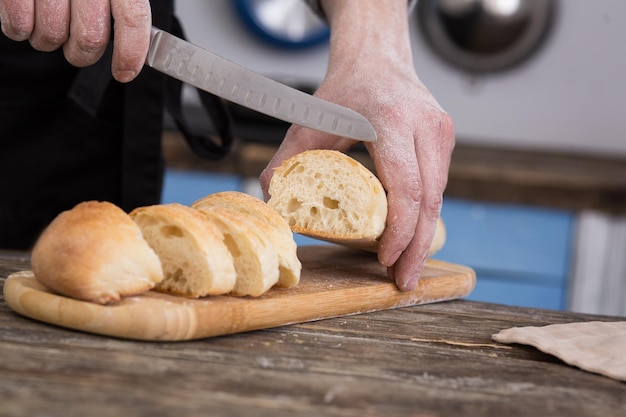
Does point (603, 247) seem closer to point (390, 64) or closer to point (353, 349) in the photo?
point (390, 64)

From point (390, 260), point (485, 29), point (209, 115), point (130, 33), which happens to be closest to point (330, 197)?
point (390, 260)

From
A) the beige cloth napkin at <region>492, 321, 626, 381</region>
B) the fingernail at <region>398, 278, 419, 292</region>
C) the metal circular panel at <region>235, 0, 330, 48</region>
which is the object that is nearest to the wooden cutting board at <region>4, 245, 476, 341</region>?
the fingernail at <region>398, 278, 419, 292</region>

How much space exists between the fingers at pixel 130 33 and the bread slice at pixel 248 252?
8.8 inches

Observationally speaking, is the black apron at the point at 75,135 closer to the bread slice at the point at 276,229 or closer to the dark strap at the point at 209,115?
the dark strap at the point at 209,115

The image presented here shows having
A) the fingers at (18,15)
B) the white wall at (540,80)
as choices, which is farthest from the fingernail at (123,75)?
the white wall at (540,80)

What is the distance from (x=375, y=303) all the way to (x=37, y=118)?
2.94ft

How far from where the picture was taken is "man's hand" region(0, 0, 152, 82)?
Result: 42.3 inches

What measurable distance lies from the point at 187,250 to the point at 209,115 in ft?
2.80

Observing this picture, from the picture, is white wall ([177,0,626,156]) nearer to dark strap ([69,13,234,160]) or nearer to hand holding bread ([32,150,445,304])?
dark strap ([69,13,234,160])

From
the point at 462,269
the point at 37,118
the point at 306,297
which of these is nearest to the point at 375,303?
the point at 306,297

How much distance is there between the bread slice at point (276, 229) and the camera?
1.10m

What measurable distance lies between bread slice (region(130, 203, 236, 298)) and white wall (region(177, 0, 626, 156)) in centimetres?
266

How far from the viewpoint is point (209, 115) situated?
182 centimetres

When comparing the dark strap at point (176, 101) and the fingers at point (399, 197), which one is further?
the dark strap at point (176, 101)
